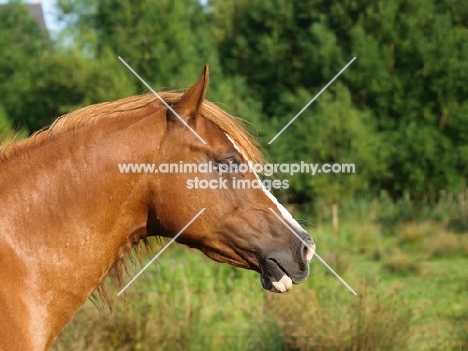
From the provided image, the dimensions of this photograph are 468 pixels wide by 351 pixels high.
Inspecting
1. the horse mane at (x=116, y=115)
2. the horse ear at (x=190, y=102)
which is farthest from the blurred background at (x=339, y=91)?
the horse ear at (x=190, y=102)

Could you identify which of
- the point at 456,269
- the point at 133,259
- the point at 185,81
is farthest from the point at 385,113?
the point at 133,259

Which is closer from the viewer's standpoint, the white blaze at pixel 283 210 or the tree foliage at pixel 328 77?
the white blaze at pixel 283 210

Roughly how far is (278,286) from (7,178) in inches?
47.0

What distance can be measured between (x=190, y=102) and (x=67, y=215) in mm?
681

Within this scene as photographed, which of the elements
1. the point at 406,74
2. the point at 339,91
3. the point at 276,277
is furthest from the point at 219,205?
the point at 406,74

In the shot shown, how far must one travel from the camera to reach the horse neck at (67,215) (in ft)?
8.75

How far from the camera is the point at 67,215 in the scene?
276cm

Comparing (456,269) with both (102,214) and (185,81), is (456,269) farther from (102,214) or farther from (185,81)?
(102,214)


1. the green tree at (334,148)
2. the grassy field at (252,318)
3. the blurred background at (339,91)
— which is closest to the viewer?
the grassy field at (252,318)

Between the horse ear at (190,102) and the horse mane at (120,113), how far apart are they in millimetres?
92

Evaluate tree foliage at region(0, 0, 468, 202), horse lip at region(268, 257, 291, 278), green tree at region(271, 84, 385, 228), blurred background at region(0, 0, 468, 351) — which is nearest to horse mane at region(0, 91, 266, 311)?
horse lip at region(268, 257, 291, 278)

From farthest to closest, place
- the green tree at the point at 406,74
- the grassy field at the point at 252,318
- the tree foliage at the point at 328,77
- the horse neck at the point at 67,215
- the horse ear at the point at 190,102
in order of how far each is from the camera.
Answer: the green tree at the point at 406,74 → the tree foliage at the point at 328,77 → the grassy field at the point at 252,318 → the horse ear at the point at 190,102 → the horse neck at the point at 67,215

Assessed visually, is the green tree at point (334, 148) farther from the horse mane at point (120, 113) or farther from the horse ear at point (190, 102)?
the horse ear at point (190, 102)

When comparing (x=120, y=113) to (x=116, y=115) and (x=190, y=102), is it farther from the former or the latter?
(x=190, y=102)
